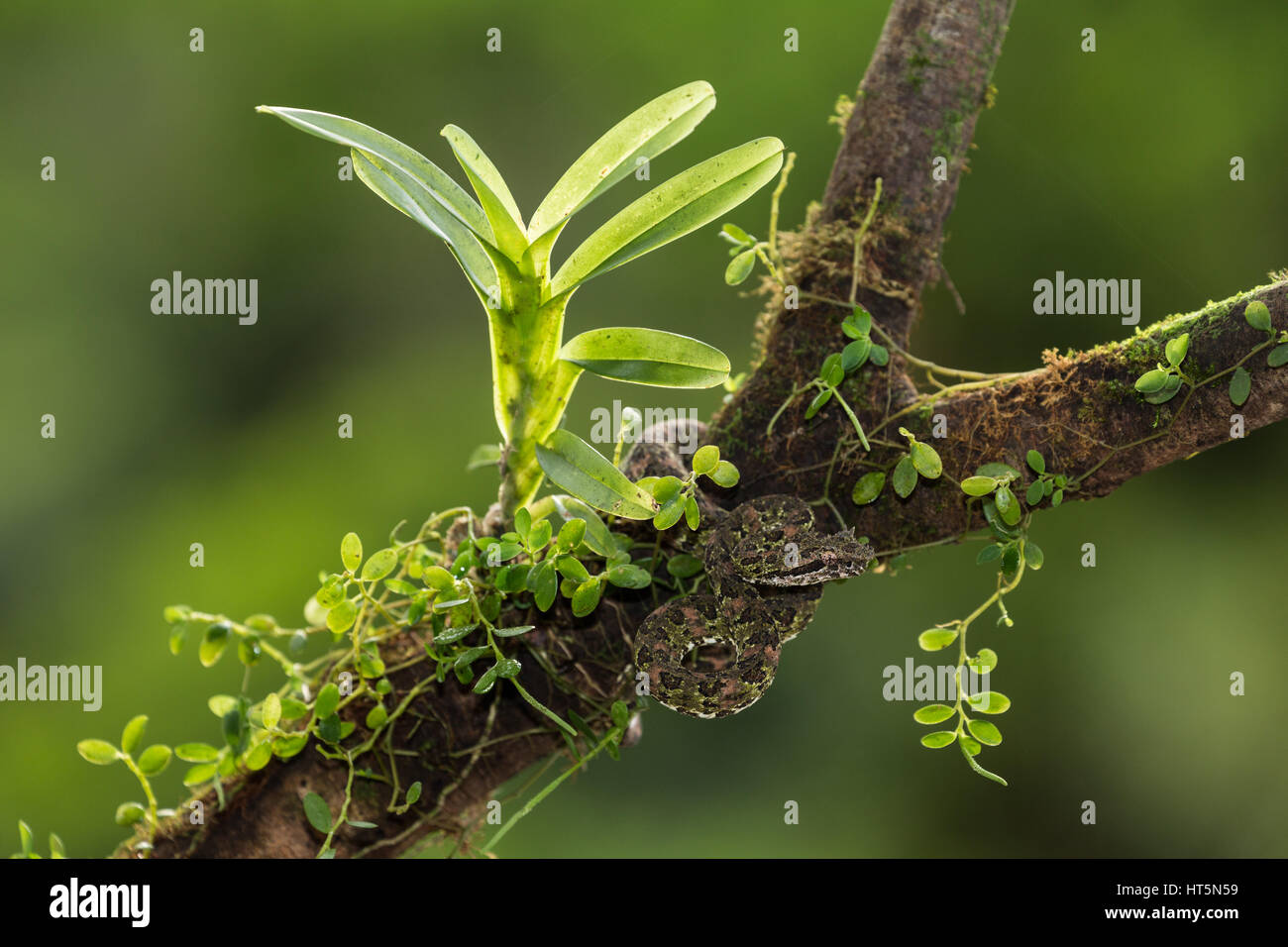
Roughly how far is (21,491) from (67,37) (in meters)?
1.05

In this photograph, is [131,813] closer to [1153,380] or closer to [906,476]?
[906,476]

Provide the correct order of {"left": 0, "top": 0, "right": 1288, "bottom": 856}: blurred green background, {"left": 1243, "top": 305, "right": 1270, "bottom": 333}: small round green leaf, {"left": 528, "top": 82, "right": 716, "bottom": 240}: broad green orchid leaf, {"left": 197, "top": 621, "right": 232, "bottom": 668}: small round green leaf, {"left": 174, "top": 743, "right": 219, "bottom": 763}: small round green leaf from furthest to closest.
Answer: {"left": 0, "top": 0, "right": 1288, "bottom": 856}: blurred green background
{"left": 197, "top": 621, "right": 232, "bottom": 668}: small round green leaf
{"left": 174, "top": 743, "right": 219, "bottom": 763}: small round green leaf
{"left": 528, "top": 82, "right": 716, "bottom": 240}: broad green orchid leaf
{"left": 1243, "top": 305, "right": 1270, "bottom": 333}: small round green leaf

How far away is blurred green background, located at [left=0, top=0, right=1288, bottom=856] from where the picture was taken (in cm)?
189

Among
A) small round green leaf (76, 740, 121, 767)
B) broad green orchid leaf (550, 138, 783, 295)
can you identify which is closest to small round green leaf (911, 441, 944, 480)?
broad green orchid leaf (550, 138, 783, 295)

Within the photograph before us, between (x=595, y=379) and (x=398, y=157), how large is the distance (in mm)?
1142

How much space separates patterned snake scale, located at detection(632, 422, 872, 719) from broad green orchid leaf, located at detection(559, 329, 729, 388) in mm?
142

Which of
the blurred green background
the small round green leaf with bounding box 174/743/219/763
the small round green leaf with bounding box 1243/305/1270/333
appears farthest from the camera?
the blurred green background

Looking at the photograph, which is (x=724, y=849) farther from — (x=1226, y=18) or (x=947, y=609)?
(x=1226, y=18)

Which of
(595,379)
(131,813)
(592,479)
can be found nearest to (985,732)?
(592,479)

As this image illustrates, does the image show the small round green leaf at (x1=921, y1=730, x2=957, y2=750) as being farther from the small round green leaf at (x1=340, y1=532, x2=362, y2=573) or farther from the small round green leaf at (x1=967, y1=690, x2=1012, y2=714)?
the small round green leaf at (x1=340, y1=532, x2=362, y2=573)

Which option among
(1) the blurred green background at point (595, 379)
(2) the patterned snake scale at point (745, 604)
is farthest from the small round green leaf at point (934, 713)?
(1) the blurred green background at point (595, 379)

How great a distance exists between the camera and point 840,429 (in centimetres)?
99

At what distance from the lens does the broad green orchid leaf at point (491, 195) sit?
2.90 ft

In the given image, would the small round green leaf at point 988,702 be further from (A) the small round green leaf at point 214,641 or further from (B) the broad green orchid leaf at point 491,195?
(A) the small round green leaf at point 214,641
